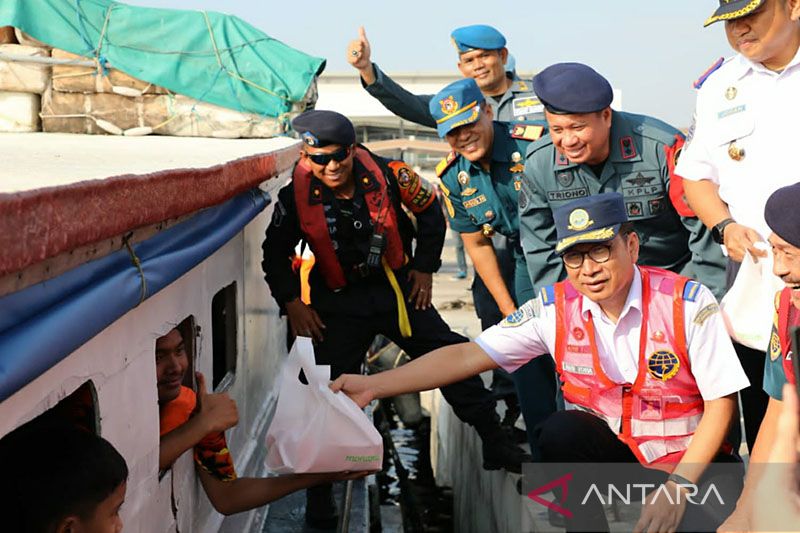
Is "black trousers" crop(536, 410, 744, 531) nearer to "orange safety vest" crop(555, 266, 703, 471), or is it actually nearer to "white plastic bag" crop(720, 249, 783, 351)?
→ "orange safety vest" crop(555, 266, 703, 471)

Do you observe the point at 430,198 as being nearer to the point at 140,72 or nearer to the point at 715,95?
the point at 715,95

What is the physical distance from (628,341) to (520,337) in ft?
1.28

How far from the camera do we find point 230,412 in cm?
322

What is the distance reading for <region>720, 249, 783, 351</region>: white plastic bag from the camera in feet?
10.5

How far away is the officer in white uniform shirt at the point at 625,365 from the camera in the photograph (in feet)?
10.2

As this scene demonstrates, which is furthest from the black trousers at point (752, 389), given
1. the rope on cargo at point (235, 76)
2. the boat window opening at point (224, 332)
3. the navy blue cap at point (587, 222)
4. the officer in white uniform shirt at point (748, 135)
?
the rope on cargo at point (235, 76)

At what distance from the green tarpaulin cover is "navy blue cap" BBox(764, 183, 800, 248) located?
6281 mm

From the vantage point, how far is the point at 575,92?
372cm

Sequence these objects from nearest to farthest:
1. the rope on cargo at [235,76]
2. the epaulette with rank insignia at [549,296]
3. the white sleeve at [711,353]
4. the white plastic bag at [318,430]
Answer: the white sleeve at [711,353] < the white plastic bag at [318,430] < the epaulette with rank insignia at [549,296] < the rope on cargo at [235,76]

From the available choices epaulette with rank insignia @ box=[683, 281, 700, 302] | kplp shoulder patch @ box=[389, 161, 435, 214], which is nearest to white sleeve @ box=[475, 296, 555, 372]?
epaulette with rank insignia @ box=[683, 281, 700, 302]

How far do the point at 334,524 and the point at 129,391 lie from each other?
221 centimetres

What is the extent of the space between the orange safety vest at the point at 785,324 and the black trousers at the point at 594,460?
48 cm

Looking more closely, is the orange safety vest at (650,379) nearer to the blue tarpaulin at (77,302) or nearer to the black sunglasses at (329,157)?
the blue tarpaulin at (77,302)

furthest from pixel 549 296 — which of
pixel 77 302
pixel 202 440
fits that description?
pixel 77 302
